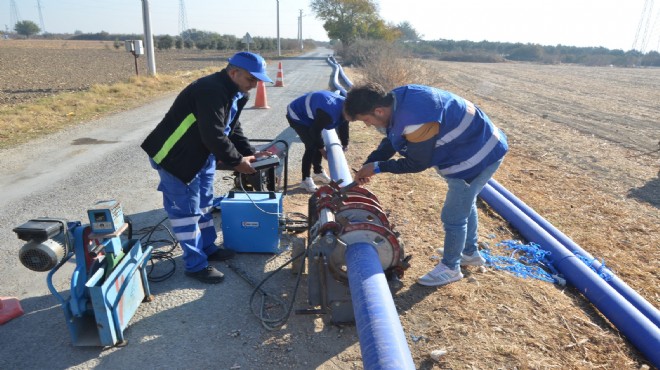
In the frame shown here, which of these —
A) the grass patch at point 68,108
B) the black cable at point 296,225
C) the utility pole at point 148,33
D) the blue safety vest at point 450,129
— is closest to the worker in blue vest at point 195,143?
the black cable at point 296,225

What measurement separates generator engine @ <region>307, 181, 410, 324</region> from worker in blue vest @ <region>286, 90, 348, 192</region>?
2.14m

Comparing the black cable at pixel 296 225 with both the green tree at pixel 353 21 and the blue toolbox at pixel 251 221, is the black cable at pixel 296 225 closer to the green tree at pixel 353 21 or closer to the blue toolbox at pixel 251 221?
the blue toolbox at pixel 251 221

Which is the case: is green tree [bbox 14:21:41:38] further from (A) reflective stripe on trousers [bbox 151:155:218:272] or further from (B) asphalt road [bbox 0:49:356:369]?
(A) reflective stripe on trousers [bbox 151:155:218:272]

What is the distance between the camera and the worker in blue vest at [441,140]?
303cm

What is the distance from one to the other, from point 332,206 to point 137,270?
1.53 meters

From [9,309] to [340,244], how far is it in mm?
2488

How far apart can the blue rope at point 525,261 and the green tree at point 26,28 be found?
136125 mm

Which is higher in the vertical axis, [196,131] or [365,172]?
[196,131]

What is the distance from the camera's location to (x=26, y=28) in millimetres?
109375

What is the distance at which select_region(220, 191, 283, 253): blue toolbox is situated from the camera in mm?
4008

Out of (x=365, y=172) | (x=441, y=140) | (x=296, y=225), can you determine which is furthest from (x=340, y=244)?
(x=296, y=225)

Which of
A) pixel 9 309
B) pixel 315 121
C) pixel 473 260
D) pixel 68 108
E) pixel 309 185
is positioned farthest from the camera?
pixel 68 108

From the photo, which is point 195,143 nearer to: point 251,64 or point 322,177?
point 251,64

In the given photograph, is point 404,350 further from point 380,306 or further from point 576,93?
point 576,93
